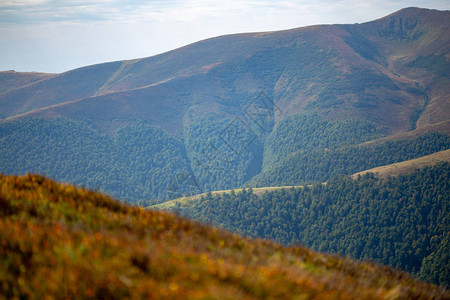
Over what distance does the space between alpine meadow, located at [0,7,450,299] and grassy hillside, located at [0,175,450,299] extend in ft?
0.08

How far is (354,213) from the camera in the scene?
10050 cm

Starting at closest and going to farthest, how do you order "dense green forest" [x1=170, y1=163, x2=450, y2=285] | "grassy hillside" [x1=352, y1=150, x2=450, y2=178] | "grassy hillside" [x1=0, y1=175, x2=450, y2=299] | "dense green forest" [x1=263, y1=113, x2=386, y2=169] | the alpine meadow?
"grassy hillside" [x1=0, y1=175, x2=450, y2=299], the alpine meadow, "dense green forest" [x1=170, y1=163, x2=450, y2=285], "grassy hillside" [x1=352, y1=150, x2=450, y2=178], "dense green forest" [x1=263, y1=113, x2=386, y2=169]

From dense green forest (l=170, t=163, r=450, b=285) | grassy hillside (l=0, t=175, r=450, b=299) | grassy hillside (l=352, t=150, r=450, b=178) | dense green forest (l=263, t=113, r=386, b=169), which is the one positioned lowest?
dense green forest (l=170, t=163, r=450, b=285)

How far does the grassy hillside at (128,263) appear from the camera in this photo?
4000mm

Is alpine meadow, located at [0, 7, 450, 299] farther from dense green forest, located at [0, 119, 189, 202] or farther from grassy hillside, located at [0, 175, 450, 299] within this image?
dense green forest, located at [0, 119, 189, 202]

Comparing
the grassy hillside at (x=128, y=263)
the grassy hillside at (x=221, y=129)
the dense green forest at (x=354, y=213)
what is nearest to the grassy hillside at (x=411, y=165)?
the dense green forest at (x=354, y=213)

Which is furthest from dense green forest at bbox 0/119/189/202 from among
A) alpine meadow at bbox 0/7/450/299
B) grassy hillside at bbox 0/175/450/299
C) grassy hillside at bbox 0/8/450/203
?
grassy hillside at bbox 0/175/450/299

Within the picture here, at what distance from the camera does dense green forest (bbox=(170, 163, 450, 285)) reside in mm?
89438

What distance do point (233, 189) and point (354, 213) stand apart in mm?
34673

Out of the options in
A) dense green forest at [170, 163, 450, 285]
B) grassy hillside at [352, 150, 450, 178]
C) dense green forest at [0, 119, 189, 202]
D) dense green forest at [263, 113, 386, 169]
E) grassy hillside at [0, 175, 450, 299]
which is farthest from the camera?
dense green forest at [263, 113, 386, 169]

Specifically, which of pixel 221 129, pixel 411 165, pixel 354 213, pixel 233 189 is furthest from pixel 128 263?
pixel 221 129

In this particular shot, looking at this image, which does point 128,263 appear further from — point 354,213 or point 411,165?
point 411,165

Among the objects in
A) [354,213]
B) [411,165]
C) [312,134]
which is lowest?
[354,213]

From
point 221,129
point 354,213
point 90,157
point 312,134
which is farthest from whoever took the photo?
point 221,129
